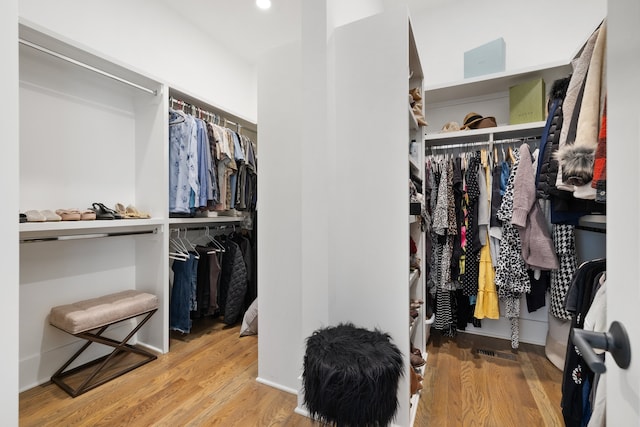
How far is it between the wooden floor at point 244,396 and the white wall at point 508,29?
2.45 m

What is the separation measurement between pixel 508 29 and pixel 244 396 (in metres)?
3.51

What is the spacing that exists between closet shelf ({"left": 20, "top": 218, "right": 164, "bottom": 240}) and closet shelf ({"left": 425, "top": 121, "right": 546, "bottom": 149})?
2.34m

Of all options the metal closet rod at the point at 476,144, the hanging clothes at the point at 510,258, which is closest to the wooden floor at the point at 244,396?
the hanging clothes at the point at 510,258

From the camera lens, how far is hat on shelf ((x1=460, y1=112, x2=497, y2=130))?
2.38 meters

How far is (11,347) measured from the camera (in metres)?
0.82

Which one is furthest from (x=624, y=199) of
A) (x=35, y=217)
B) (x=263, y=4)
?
(x=263, y=4)

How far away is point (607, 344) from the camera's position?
486mm

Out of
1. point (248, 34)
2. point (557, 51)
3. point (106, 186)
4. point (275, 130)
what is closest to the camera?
point (275, 130)

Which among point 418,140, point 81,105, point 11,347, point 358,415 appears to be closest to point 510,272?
point 418,140

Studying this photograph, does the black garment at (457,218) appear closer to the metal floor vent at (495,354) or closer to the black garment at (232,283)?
the metal floor vent at (495,354)

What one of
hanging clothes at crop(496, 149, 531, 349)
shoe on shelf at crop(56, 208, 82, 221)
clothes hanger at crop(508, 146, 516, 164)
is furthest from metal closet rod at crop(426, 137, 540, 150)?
shoe on shelf at crop(56, 208, 82, 221)

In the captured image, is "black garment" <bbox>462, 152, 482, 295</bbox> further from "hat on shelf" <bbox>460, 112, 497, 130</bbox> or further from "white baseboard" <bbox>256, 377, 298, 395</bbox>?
"white baseboard" <bbox>256, 377, 298, 395</bbox>

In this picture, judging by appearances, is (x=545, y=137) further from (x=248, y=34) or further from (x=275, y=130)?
(x=248, y=34)

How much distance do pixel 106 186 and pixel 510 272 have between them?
3.06 meters
